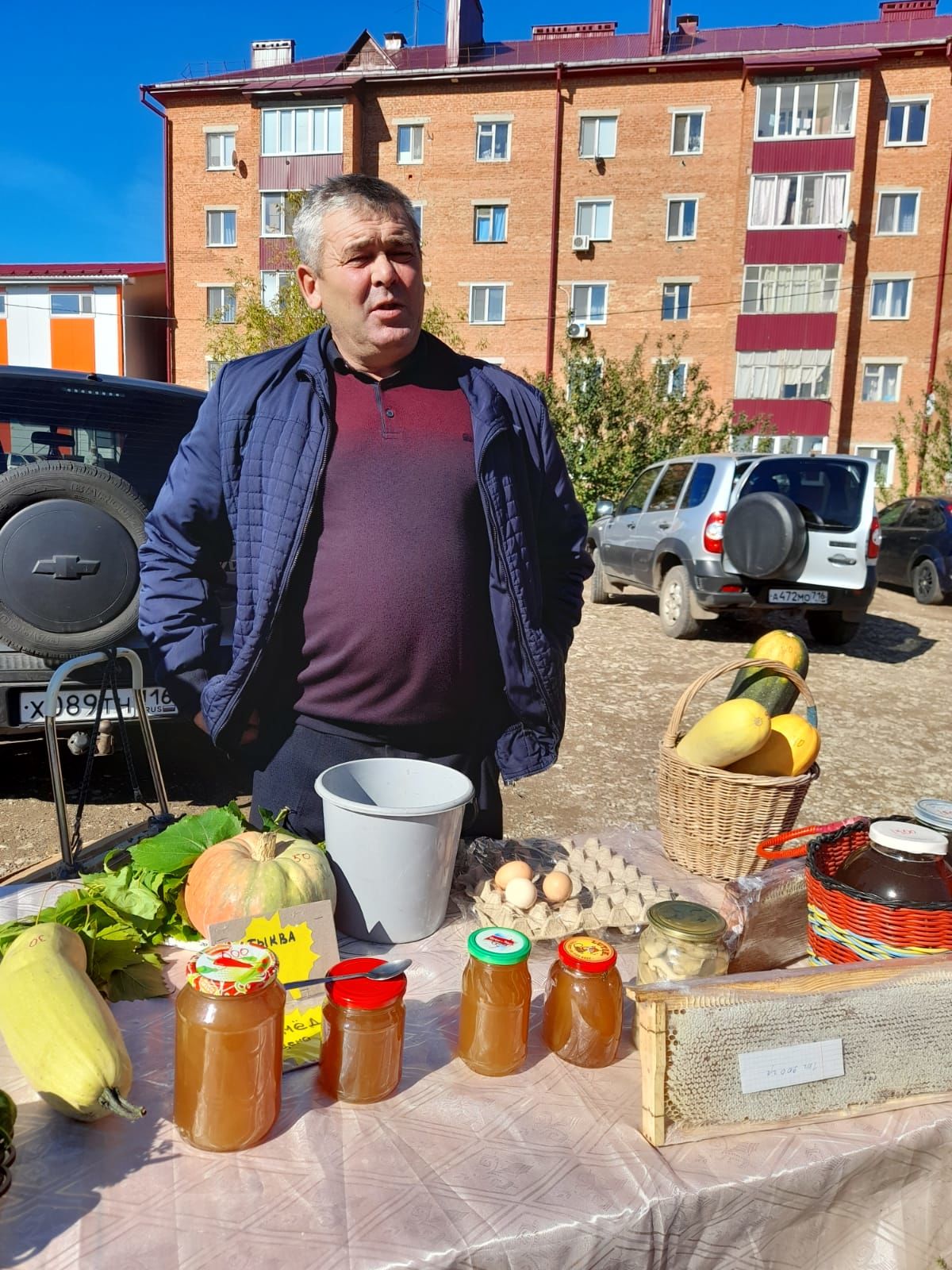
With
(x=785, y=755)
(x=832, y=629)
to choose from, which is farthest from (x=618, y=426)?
(x=785, y=755)

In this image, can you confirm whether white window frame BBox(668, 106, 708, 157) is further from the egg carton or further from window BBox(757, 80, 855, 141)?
the egg carton

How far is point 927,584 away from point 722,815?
12662mm

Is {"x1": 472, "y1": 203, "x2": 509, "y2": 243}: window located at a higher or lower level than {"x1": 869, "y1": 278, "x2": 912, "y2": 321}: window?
higher

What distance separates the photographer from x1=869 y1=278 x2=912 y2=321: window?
26.8m

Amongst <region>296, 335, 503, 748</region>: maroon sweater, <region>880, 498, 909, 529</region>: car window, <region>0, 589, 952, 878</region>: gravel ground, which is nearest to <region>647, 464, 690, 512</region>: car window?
<region>0, 589, 952, 878</region>: gravel ground

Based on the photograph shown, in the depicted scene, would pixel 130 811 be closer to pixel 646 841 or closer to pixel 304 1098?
pixel 646 841

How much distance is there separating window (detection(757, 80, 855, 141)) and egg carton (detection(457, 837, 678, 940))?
30.4m

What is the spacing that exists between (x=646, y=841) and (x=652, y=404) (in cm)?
1679

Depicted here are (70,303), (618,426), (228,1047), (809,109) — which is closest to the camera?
(228,1047)

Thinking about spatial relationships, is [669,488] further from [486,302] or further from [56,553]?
[486,302]

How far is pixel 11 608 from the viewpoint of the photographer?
11.7ft

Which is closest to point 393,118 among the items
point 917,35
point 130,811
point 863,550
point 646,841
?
point 917,35

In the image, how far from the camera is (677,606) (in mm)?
9695

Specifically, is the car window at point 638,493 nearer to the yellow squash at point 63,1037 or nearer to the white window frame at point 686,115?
the yellow squash at point 63,1037
